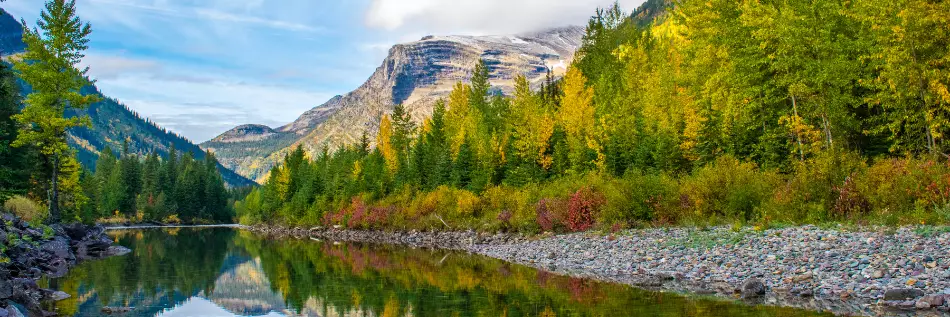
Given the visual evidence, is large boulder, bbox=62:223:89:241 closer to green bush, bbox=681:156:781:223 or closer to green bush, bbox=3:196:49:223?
green bush, bbox=3:196:49:223

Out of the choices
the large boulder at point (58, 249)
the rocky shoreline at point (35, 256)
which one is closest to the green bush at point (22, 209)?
the rocky shoreline at point (35, 256)

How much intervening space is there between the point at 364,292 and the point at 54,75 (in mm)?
26038

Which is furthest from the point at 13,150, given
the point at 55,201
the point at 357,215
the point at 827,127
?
the point at 827,127

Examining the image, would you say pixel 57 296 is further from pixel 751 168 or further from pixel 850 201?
pixel 751 168

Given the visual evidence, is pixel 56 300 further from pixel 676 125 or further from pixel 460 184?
pixel 460 184

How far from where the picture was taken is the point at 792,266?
16812 mm

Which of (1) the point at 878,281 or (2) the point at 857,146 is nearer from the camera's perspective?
(1) the point at 878,281

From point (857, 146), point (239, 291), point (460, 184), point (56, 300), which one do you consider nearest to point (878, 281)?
point (857, 146)

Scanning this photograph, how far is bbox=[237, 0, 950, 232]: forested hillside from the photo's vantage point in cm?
2127

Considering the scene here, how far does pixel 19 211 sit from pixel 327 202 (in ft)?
151

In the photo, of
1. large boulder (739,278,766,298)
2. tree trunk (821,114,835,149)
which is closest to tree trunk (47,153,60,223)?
large boulder (739,278,766,298)

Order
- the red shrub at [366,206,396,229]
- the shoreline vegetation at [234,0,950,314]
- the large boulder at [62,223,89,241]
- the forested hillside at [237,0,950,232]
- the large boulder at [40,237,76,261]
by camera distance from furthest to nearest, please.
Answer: the red shrub at [366,206,396,229]
the large boulder at [62,223,89,241]
the large boulder at [40,237,76,261]
the forested hillside at [237,0,950,232]
the shoreline vegetation at [234,0,950,314]

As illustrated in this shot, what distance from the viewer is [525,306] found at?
52.0ft

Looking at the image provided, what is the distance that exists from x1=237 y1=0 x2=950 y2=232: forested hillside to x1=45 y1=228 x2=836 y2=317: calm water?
28.0ft
